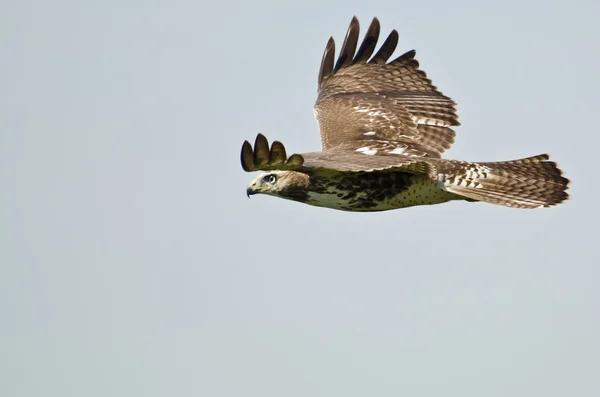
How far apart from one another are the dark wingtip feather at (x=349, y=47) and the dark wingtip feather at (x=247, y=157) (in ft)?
17.5

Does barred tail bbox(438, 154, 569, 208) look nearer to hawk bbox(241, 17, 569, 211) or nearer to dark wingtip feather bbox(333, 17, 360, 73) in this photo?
hawk bbox(241, 17, 569, 211)

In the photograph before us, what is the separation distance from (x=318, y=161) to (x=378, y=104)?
350 centimetres

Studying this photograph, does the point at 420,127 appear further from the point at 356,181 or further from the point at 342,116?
the point at 356,181

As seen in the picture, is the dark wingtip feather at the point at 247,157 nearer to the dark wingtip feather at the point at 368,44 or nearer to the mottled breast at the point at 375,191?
the mottled breast at the point at 375,191

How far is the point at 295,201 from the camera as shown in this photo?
11.6 m

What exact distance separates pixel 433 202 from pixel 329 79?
353 cm

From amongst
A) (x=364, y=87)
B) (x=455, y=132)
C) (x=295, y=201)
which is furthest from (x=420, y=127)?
(x=295, y=201)

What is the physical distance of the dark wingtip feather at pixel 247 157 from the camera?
9.53 metres

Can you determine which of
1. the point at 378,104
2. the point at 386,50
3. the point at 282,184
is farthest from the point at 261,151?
the point at 386,50

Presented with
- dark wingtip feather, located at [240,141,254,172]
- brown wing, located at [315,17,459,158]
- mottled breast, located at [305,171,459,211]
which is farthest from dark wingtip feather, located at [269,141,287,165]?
brown wing, located at [315,17,459,158]

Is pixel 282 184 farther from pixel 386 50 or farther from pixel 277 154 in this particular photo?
pixel 386 50

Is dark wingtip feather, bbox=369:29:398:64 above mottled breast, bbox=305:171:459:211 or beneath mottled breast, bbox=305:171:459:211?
above

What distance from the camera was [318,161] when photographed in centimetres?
1036

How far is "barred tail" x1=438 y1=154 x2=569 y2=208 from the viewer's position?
11359mm
